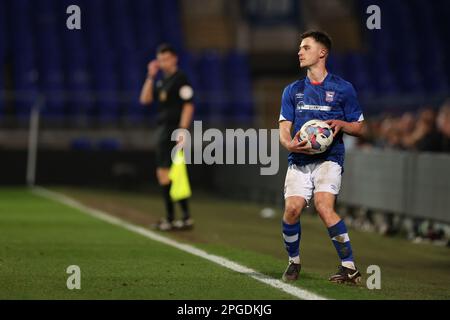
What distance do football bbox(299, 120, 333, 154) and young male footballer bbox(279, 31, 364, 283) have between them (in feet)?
0.26

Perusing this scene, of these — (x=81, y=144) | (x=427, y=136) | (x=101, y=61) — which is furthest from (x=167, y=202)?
(x=101, y=61)

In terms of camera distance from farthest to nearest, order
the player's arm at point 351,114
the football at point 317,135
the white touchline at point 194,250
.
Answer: the player's arm at point 351,114
the football at point 317,135
the white touchline at point 194,250

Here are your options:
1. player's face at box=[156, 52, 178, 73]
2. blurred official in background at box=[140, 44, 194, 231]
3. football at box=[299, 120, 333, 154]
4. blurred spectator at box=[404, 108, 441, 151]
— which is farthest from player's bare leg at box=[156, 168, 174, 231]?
football at box=[299, 120, 333, 154]

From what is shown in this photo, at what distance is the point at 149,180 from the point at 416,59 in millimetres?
10510

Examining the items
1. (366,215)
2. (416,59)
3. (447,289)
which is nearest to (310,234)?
(366,215)

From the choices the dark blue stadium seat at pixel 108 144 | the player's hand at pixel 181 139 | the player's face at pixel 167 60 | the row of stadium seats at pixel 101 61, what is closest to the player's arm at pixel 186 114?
the player's hand at pixel 181 139

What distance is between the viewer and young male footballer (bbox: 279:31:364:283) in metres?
9.55

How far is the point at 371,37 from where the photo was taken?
34281 mm

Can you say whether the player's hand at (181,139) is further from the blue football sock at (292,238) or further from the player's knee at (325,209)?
the player's knee at (325,209)

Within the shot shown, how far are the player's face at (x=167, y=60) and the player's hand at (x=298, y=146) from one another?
573 centimetres

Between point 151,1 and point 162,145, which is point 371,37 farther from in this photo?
point 162,145

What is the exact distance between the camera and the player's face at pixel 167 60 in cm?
1495

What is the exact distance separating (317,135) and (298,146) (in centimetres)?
20

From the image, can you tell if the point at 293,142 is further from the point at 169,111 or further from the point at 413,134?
the point at 413,134
